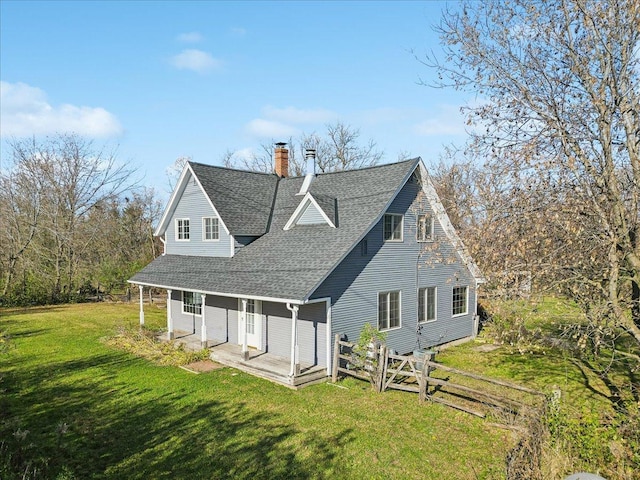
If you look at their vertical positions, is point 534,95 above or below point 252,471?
above

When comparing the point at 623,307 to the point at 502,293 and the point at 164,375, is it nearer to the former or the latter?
the point at 502,293

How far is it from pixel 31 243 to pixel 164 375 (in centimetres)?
2522

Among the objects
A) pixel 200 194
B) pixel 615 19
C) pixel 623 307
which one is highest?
pixel 615 19

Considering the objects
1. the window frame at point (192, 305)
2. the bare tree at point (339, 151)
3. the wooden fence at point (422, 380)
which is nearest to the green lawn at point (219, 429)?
the wooden fence at point (422, 380)

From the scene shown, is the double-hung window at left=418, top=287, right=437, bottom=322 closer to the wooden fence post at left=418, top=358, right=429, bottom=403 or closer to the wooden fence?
the wooden fence

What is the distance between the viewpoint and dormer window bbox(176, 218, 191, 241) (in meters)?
20.7

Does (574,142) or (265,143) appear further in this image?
(265,143)

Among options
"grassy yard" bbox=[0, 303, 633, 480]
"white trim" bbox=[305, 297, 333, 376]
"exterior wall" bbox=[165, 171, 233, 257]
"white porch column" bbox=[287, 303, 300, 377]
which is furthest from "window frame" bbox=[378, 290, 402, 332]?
"exterior wall" bbox=[165, 171, 233, 257]

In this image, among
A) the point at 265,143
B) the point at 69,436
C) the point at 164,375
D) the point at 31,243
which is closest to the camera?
the point at 69,436

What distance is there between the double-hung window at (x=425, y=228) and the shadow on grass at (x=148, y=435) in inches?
372

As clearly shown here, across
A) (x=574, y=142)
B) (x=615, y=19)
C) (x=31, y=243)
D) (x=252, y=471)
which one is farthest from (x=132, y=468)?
(x=31, y=243)

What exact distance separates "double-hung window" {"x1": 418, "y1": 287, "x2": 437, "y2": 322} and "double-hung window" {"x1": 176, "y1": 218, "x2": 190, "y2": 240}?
37.1ft

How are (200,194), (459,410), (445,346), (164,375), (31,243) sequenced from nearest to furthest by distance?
(459,410) < (164,375) < (445,346) < (200,194) < (31,243)

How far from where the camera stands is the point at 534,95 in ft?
29.3
